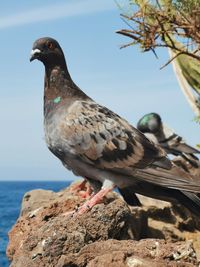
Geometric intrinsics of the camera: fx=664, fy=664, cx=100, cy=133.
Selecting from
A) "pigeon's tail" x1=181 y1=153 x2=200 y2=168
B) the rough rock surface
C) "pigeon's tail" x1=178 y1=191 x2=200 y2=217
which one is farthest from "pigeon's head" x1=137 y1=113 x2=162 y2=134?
"pigeon's tail" x1=178 y1=191 x2=200 y2=217

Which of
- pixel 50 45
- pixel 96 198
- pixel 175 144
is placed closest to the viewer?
pixel 96 198

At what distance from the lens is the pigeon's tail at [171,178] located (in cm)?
701

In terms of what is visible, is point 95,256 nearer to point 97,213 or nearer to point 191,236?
point 97,213

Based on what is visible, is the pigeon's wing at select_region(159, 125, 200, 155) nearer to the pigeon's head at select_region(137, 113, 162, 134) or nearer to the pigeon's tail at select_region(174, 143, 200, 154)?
the pigeon's tail at select_region(174, 143, 200, 154)

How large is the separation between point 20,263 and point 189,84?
845 centimetres

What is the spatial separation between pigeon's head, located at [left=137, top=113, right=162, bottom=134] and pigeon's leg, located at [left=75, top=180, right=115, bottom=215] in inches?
259

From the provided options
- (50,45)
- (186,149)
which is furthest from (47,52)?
(186,149)

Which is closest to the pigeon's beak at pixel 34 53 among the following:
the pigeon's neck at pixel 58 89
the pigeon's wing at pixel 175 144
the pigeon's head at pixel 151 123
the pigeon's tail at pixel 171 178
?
the pigeon's neck at pixel 58 89

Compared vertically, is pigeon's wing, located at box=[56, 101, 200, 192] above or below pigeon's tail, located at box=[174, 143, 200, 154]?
above

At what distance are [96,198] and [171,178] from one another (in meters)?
0.87

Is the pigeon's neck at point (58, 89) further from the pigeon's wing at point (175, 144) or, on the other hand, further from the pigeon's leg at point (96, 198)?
the pigeon's wing at point (175, 144)

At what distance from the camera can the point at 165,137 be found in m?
13.7

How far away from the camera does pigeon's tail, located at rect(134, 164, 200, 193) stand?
7011 millimetres

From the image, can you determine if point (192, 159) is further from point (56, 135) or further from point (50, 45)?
point (56, 135)
